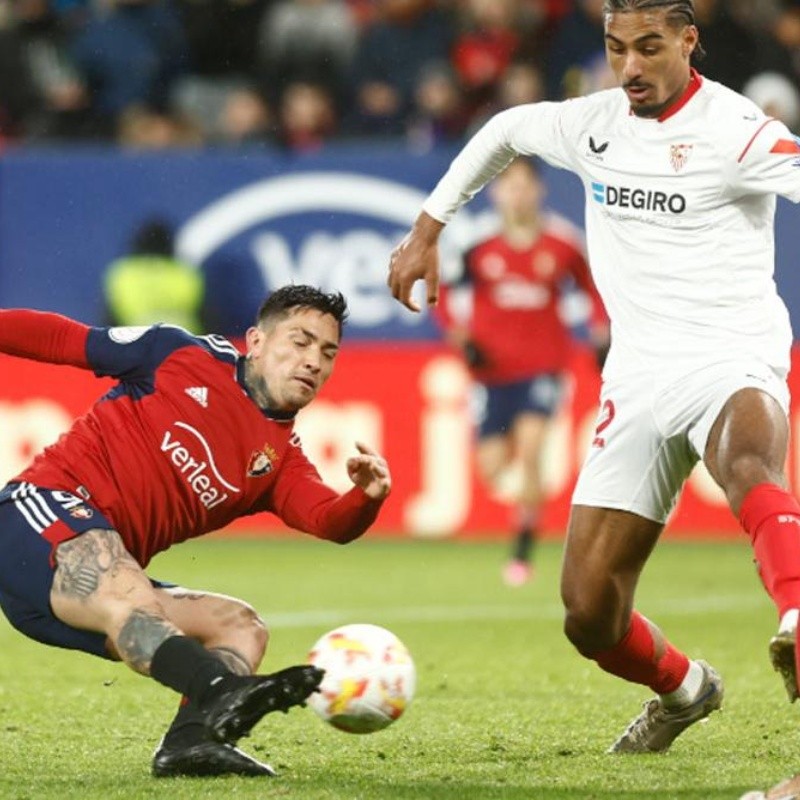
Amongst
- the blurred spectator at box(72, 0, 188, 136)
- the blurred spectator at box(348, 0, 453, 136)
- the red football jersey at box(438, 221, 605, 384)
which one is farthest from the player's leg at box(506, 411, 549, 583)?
the blurred spectator at box(72, 0, 188, 136)

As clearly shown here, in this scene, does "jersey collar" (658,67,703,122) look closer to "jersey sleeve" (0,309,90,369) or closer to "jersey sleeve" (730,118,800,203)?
"jersey sleeve" (730,118,800,203)

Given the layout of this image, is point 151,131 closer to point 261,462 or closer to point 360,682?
point 261,462

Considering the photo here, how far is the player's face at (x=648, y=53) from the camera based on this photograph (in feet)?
18.1

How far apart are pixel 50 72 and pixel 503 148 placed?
9754 mm

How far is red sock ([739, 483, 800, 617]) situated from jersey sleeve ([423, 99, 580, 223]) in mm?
1386

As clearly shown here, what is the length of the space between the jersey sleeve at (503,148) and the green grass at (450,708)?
1663mm

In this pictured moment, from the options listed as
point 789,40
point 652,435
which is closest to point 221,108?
point 789,40

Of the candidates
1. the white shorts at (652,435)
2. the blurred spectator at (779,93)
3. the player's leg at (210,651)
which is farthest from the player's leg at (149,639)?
the blurred spectator at (779,93)

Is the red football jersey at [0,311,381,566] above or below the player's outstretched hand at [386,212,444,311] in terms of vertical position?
below

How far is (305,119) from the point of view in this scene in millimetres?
14281

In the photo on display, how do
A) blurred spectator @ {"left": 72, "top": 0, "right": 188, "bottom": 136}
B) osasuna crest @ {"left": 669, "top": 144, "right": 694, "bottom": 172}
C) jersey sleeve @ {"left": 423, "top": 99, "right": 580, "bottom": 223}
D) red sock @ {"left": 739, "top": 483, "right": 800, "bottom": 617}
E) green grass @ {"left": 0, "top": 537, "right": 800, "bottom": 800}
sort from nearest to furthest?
red sock @ {"left": 739, "top": 483, "right": 800, "bottom": 617} → green grass @ {"left": 0, "top": 537, "right": 800, "bottom": 800} → osasuna crest @ {"left": 669, "top": 144, "right": 694, "bottom": 172} → jersey sleeve @ {"left": 423, "top": 99, "right": 580, "bottom": 223} → blurred spectator @ {"left": 72, "top": 0, "right": 188, "bottom": 136}

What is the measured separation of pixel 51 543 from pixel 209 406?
0.63 meters

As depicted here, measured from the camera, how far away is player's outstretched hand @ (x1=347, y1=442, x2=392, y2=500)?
18.5 feet

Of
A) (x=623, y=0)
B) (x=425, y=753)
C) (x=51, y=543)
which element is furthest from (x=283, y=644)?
(x=623, y=0)
